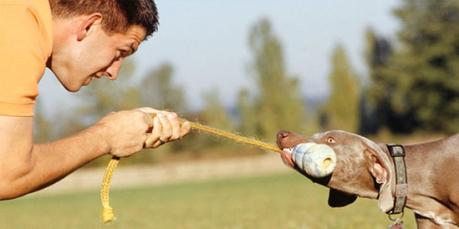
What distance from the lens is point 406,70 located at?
66812 mm

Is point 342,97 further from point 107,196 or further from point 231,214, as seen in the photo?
point 107,196

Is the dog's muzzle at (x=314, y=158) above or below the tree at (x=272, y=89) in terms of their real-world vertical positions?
above

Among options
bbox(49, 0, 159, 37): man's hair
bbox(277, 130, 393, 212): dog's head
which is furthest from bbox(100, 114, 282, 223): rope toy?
bbox(49, 0, 159, 37): man's hair

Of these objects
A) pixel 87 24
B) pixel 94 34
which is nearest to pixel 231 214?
pixel 94 34

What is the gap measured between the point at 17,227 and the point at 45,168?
47.8 ft

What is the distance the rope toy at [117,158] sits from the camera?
14.8ft

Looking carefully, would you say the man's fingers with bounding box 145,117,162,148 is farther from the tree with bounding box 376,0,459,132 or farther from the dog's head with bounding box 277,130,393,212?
the tree with bounding box 376,0,459,132

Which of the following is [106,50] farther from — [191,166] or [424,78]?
[424,78]

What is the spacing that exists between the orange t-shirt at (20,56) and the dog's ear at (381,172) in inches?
135

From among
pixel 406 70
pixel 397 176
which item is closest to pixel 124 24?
pixel 397 176

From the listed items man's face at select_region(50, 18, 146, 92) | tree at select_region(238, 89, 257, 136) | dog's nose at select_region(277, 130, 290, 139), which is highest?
man's face at select_region(50, 18, 146, 92)

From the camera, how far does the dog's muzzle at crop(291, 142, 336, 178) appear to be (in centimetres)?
631

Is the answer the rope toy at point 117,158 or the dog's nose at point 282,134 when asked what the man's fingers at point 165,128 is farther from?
the dog's nose at point 282,134

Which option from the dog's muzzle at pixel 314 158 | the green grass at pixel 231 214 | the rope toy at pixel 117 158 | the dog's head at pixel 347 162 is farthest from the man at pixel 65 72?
the green grass at pixel 231 214
